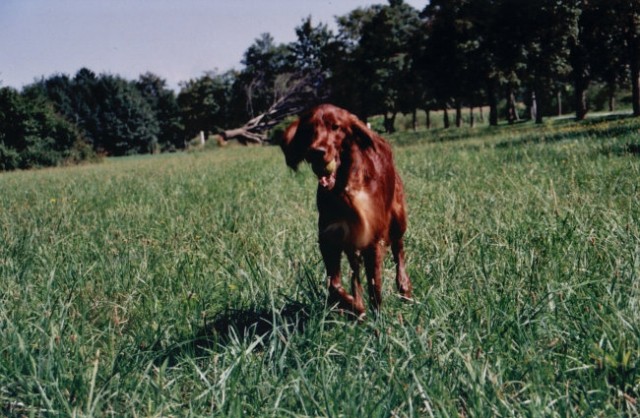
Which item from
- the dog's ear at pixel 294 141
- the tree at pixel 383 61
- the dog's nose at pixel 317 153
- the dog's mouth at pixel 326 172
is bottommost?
the dog's mouth at pixel 326 172

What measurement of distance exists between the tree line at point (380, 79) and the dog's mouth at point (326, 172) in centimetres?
2151

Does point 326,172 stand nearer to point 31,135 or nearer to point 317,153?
point 317,153

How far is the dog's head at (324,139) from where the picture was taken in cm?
211

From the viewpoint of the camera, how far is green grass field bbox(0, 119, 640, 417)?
1.73 metres

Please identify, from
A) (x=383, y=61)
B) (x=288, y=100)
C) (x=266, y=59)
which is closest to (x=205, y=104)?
(x=266, y=59)

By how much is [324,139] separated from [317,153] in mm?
89

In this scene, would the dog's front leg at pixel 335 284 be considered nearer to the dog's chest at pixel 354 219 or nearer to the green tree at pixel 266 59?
the dog's chest at pixel 354 219

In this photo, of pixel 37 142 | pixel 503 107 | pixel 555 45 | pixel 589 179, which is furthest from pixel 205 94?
pixel 589 179

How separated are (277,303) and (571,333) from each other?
1.47 metres

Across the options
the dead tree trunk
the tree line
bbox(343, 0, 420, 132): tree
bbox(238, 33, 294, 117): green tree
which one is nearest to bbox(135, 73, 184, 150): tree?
the tree line

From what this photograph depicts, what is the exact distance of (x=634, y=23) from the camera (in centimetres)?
2144

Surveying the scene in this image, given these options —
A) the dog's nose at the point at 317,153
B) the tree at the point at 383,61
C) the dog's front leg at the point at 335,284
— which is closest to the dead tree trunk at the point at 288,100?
the tree at the point at 383,61

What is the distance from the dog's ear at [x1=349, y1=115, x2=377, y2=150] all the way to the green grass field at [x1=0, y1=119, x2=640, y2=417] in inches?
31.1

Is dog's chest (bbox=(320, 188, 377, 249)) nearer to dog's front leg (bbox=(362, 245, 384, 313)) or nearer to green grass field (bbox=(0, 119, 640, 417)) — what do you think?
dog's front leg (bbox=(362, 245, 384, 313))
